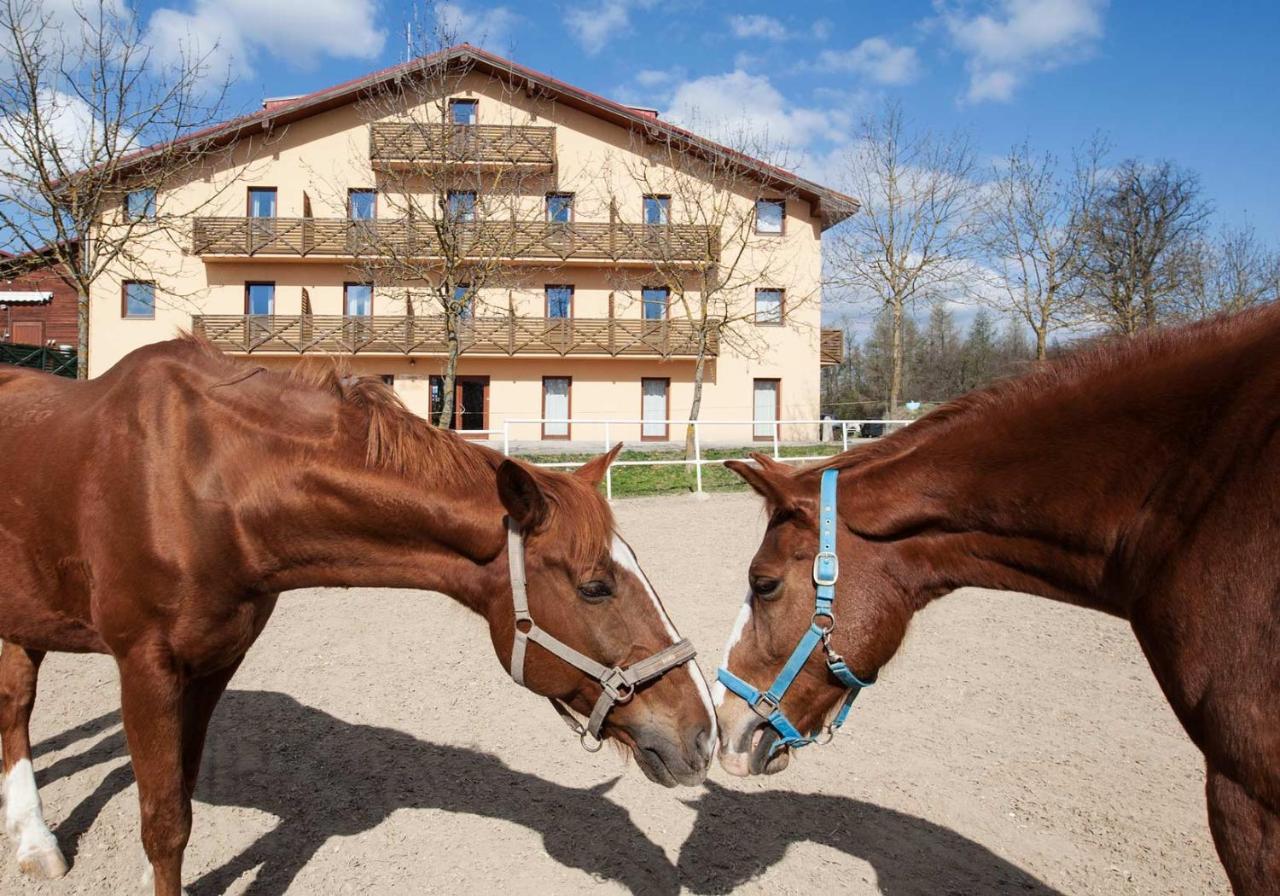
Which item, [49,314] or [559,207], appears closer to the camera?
[559,207]

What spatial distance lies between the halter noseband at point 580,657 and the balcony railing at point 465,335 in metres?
24.1

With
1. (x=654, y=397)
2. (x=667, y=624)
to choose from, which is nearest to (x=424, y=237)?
(x=654, y=397)

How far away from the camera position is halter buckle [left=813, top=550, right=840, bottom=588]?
2.18m

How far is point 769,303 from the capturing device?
A: 29.6 metres

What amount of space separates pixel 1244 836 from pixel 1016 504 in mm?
896

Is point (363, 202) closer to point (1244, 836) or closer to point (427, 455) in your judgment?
point (427, 455)

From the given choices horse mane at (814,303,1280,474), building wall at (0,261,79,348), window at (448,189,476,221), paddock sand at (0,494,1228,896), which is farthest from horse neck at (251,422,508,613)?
building wall at (0,261,79,348)

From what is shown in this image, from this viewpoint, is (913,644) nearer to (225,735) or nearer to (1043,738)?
(1043,738)

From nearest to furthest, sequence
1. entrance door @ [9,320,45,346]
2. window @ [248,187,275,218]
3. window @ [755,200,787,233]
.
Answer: window @ [248,187,275,218], window @ [755,200,787,233], entrance door @ [9,320,45,346]

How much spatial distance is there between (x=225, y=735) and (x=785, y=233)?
2800 centimetres

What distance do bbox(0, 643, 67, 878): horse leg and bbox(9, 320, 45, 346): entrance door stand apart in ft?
124

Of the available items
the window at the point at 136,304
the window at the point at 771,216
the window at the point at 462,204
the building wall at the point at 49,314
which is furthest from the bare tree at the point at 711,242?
the building wall at the point at 49,314

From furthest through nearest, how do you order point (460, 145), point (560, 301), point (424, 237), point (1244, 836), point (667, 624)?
point (560, 301) < point (424, 237) < point (460, 145) < point (667, 624) < point (1244, 836)

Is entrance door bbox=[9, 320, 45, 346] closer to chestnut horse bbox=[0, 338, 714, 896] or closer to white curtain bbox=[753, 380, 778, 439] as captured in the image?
white curtain bbox=[753, 380, 778, 439]
